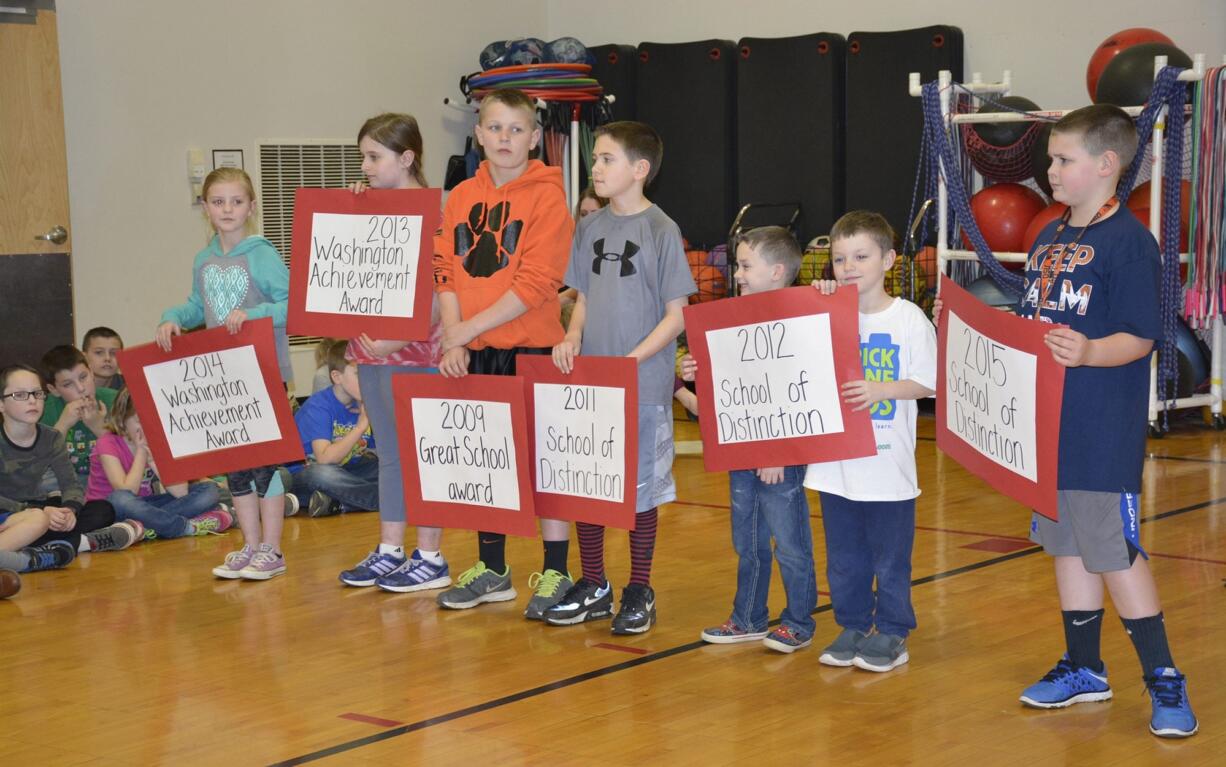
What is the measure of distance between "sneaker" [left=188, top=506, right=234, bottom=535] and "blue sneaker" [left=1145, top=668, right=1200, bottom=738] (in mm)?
3786

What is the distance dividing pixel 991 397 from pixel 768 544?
0.85m

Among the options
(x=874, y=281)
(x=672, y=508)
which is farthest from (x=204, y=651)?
(x=672, y=508)

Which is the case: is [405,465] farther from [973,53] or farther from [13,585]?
[973,53]

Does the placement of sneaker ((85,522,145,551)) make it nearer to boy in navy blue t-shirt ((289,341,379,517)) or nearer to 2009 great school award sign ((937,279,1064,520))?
boy in navy blue t-shirt ((289,341,379,517))

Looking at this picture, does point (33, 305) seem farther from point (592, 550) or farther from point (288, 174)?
point (592, 550)

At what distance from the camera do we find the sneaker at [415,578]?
15.2 ft

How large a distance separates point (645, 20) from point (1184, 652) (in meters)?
7.90

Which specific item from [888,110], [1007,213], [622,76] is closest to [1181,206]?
[1007,213]

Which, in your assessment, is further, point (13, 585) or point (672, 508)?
point (672, 508)

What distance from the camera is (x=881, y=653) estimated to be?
11.9 feet

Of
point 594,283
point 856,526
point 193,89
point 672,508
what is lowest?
point 672,508

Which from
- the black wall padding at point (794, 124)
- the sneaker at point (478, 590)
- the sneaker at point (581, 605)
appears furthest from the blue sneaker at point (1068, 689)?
the black wall padding at point (794, 124)

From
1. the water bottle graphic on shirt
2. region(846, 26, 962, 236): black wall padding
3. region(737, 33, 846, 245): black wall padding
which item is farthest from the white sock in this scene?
region(737, 33, 846, 245): black wall padding

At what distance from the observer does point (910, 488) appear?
3.58 m
